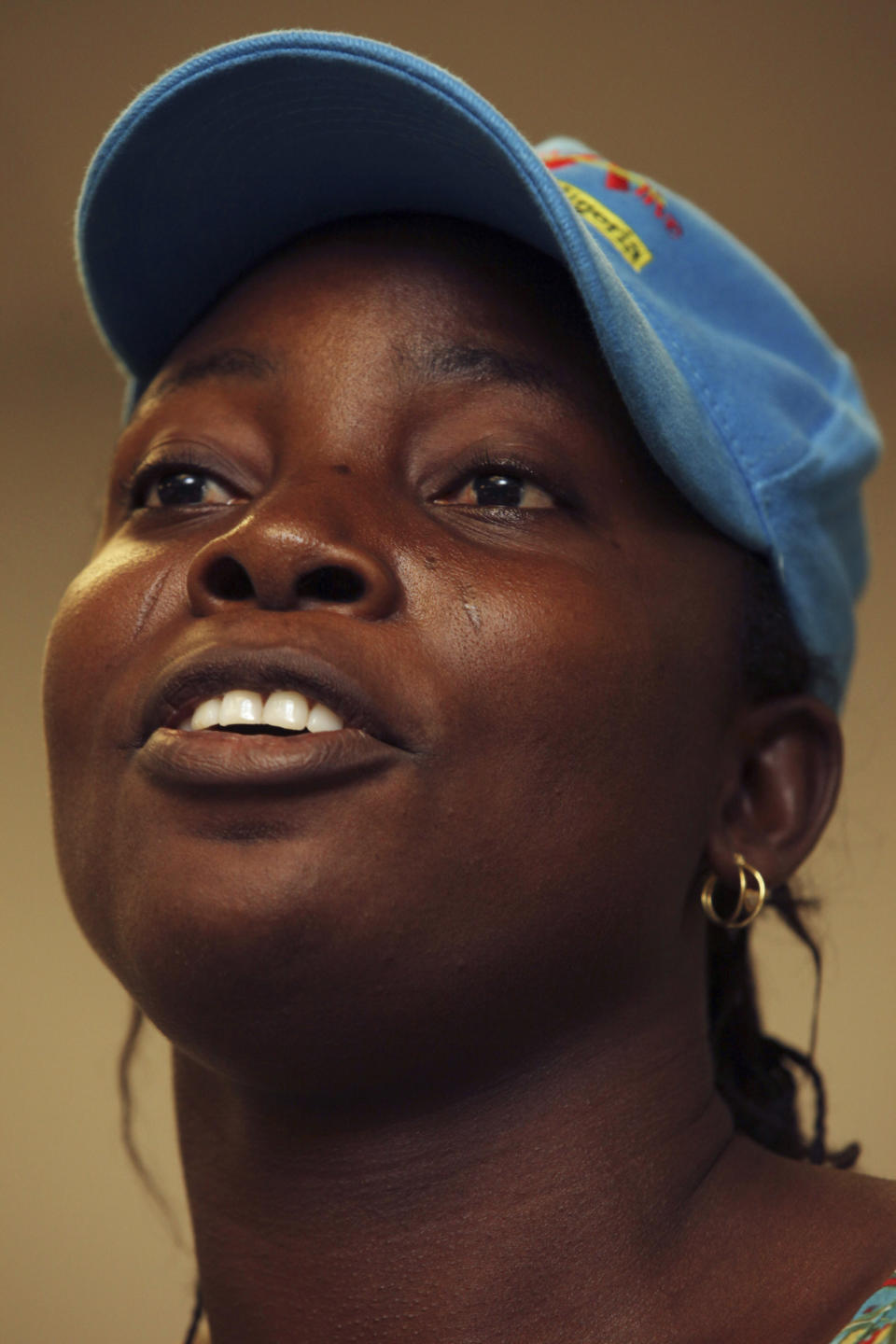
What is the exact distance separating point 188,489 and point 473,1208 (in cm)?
51

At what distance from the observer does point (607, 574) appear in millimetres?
968

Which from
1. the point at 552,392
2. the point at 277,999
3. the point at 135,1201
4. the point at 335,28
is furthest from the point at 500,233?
the point at 135,1201

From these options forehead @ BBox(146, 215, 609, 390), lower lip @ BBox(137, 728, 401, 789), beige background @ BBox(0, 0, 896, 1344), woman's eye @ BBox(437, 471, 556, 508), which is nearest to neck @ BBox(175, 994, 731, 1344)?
lower lip @ BBox(137, 728, 401, 789)

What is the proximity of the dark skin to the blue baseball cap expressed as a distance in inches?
1.8

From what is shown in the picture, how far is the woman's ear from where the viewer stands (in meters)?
1.08

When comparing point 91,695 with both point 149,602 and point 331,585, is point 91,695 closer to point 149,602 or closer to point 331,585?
point 149,602

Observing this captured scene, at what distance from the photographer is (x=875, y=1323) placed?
850 millimetres

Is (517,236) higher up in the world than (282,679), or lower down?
higher up

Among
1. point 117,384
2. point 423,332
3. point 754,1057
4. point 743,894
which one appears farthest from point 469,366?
point 117,384

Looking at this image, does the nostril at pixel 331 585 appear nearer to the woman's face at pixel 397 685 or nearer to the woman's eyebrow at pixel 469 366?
the woman's face at pixel 397 685

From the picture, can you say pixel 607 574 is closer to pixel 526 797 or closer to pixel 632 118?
pixel 526 797

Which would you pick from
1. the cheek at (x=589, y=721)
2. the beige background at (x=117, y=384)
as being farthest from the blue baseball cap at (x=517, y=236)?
the beige background at (x=117, y=384)

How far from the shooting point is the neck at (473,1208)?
3.01 ft

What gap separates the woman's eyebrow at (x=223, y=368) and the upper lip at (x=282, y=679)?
0.24 meters
